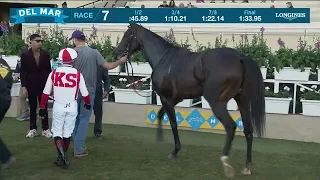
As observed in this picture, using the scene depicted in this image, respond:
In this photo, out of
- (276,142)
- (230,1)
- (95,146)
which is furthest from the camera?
(230,1)

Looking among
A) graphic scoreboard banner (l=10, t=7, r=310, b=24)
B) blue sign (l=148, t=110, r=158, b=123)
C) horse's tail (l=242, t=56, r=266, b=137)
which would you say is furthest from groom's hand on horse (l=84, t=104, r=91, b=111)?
graphic scoreboard banner (l=10, t=7, r=310, b=24)

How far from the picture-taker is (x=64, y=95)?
5.96 meters

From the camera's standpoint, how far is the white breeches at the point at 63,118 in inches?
235

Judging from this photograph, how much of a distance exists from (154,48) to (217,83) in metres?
1.50

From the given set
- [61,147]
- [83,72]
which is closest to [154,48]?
[83,72]

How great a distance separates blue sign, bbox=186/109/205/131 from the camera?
8922 mm

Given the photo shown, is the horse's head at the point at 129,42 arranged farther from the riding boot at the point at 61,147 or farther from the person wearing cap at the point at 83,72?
the riding boot at the point at 61,147

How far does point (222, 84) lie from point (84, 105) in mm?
2007

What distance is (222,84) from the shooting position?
585 cm

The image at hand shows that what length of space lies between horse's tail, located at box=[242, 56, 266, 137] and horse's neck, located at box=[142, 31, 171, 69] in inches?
56.2

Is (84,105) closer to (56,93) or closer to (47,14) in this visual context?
(56,93)

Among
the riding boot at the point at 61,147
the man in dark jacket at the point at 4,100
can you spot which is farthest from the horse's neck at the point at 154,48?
the man in dark jacket at the point at 4,100

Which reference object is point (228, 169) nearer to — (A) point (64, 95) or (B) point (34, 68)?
(A) point (64, 95)

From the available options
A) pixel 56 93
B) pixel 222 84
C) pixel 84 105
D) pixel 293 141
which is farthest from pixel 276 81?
pixel 56 93
